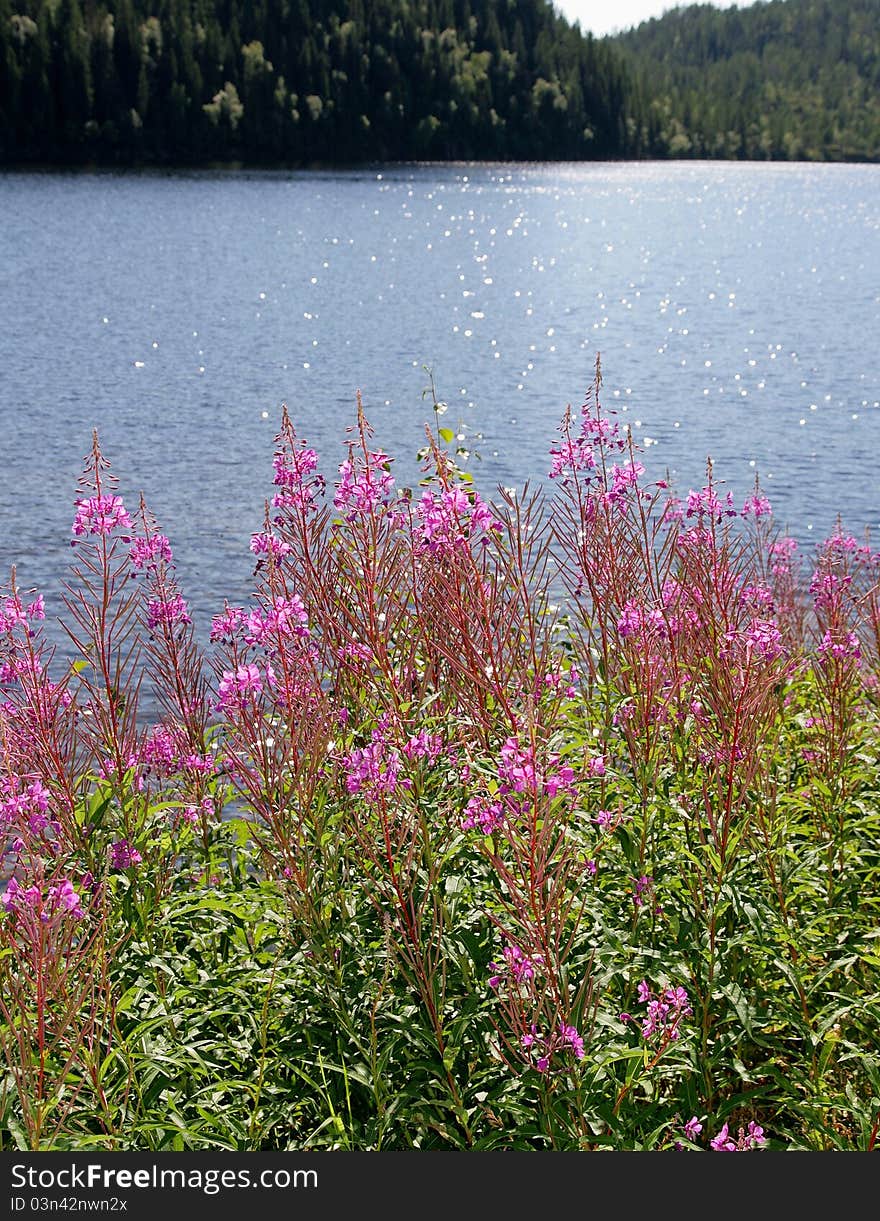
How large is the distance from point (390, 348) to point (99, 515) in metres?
35.2

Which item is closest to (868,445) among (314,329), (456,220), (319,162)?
(314,329)

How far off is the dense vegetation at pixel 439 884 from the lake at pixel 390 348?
26.2 feet

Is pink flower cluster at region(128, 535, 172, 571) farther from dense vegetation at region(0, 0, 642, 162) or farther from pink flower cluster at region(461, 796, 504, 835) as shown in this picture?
dense vegetation at region(0, 0, 642, 162)

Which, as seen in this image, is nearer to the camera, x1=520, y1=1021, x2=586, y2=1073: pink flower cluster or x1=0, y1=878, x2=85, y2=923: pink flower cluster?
x1=0, y1=878, x2=85, y2=923: pink flower cluster

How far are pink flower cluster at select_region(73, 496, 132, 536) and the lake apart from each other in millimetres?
8695

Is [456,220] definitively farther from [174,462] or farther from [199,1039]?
[199,1039]

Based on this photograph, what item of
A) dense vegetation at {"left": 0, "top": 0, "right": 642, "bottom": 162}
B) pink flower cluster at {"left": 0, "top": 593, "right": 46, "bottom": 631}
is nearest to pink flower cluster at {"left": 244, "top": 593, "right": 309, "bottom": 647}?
pink flower cluster at {"left": 0, "top": 593, "right": 46, "bottom": 631}

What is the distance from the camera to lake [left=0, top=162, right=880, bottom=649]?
2383 cm

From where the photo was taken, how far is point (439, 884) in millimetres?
5645

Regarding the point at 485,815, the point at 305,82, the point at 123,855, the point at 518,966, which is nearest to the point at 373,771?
the point at 485,815

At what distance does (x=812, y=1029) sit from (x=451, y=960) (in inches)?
63.9

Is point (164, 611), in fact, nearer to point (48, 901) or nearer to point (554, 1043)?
point (48, 901)

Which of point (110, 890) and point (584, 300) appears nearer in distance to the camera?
point (110, 890)

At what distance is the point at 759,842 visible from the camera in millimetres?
6277
